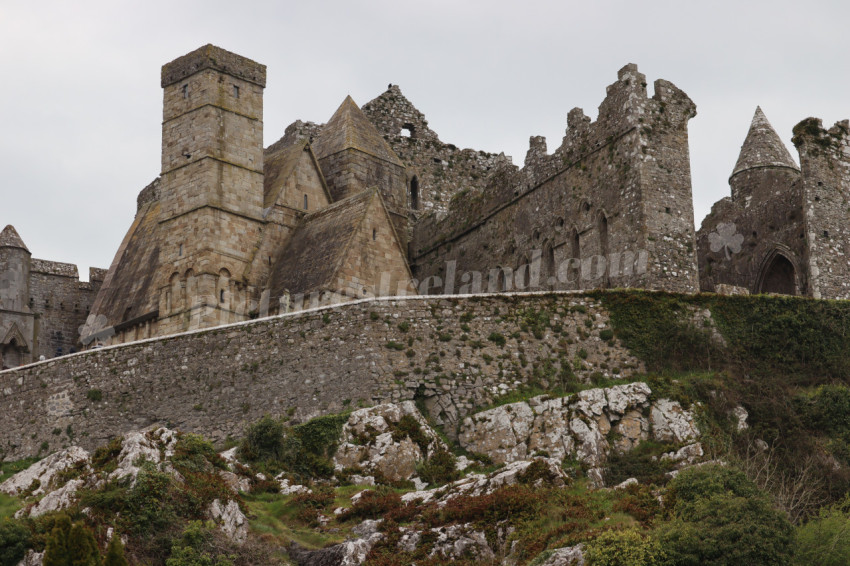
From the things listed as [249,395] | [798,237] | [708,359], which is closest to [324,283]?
[249,395]

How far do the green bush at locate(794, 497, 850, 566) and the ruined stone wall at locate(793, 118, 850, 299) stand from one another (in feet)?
47.8

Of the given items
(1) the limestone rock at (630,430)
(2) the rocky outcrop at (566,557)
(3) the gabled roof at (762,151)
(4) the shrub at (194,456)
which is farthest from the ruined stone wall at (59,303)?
(2) the rocky outcrop at (566,557)

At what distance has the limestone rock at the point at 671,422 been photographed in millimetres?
40531

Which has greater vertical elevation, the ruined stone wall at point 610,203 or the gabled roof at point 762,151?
the gabled roof at point 762,151

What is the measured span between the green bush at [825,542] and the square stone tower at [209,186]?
74.5 feet

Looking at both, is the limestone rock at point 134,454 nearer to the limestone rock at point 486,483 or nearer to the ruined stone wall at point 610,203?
the limestone rock at point 486,483

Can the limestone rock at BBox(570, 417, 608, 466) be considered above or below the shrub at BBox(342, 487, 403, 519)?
above

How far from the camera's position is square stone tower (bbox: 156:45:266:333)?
50.2 meters

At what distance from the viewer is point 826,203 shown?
49.3m

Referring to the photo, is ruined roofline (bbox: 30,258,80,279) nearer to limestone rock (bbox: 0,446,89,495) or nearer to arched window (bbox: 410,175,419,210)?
arched window (bbox: 410,175,419,210)

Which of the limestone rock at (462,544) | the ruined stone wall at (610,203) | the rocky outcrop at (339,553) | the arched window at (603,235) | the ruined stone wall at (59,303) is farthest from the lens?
the ruined stone wall at (59,303)

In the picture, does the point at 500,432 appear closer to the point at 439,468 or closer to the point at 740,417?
the point at 439,468

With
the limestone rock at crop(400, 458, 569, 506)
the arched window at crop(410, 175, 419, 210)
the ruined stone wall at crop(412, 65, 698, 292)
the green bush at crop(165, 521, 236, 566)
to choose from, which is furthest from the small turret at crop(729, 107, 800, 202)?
A: the green bush at crop(165, 521, 236, 566)

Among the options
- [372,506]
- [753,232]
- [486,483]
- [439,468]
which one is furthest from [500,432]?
[753,232]
